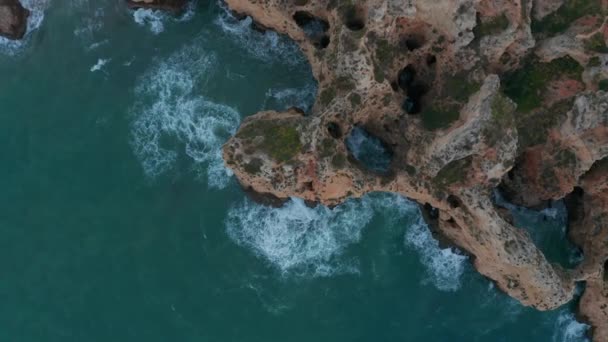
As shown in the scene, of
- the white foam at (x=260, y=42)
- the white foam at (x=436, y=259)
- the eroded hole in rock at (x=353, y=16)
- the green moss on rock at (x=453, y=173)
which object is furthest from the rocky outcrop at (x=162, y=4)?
the white foam at (x=436, y=259)

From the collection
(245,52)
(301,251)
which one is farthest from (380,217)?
(245,52)

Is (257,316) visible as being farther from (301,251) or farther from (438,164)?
(438,164)

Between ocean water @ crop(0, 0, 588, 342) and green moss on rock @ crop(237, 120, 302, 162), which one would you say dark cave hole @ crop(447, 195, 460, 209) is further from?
green moss on rock @ crop(237, 120, 302, 162)

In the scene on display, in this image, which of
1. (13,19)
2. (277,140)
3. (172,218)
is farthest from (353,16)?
(13,19)

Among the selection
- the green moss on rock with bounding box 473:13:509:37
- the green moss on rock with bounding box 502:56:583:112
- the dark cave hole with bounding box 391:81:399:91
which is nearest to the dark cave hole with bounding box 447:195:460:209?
the green moss on rock with bounding box 502:56:583:112

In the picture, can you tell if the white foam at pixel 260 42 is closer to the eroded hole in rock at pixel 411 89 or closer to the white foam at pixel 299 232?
the eroded hole in rock at pixel 411 89

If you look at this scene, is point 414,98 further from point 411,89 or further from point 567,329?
point 567,329
